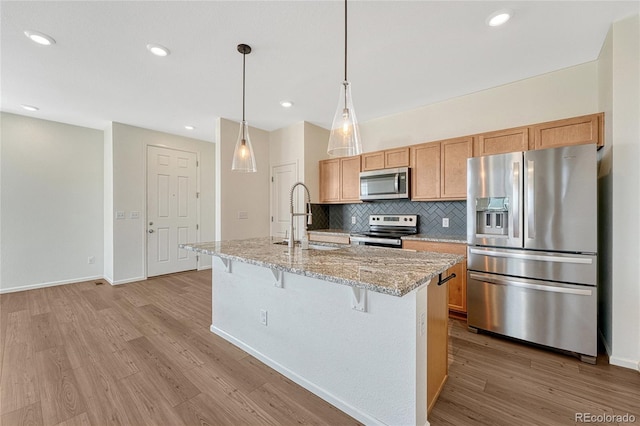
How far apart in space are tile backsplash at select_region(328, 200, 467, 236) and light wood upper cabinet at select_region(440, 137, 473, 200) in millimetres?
300

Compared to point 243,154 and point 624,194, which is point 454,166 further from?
point 243,154

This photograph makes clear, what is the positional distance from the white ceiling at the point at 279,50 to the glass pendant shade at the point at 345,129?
742 mm

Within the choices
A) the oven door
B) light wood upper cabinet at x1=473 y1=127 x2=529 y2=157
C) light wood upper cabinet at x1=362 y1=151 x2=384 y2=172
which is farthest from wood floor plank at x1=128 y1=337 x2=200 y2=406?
light wood upper cabinet at x1=473 y1=127 x2=529 y2=157

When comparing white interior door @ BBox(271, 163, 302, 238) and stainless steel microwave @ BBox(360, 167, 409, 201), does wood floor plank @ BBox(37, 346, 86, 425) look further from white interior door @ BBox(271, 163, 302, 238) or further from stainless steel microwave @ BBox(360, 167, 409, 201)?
stainless steel microwave @ BBox(360, 167, 409, 201)

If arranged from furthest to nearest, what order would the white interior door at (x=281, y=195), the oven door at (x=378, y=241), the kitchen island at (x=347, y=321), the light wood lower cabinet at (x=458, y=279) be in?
the white interior door at (x=281, y=195) < the oven door at (x=378, y=241) < the light wood lower cabinet at (x=458, y=279) < the kitchen island at (x=347, y=321)

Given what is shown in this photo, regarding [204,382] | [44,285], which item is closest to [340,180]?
[204,382]

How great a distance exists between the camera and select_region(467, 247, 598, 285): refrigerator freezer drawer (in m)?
2.21

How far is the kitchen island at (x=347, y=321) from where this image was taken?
1.42 meters

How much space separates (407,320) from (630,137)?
91.6 inches

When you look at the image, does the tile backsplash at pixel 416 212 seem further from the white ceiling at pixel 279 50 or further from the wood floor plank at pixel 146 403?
the wood floor plank at pixel 146 403

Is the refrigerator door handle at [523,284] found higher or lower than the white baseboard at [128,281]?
higher

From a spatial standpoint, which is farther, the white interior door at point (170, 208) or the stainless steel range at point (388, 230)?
the white interior door at point (170, 208)

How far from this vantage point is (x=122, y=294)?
13.0ft

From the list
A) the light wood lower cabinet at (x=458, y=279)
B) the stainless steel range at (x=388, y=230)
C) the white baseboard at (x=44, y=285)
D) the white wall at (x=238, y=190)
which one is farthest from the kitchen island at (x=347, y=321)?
the white baseboard at (x=44, y=285)
